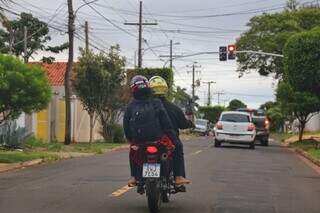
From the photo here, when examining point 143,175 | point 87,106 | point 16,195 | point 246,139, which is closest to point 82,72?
point 87,106

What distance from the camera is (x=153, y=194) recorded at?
10.0m

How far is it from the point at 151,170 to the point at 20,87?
11307 mm

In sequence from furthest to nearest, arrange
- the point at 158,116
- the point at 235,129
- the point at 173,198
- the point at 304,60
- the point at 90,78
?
the point at 90,78 < the point at 235,129 < the point at 304,60 < the point at 173,198 < the point at 158,116

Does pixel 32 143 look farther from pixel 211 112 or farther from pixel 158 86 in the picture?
pixel 211 112

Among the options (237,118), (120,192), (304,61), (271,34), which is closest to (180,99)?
(271,34)

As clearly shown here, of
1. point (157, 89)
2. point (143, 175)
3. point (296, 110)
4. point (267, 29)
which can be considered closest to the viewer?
point (143, 175)

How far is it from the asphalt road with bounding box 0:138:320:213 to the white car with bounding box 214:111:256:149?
13.8 meters

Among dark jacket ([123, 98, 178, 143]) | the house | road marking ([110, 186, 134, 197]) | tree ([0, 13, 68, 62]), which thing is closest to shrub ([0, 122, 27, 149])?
the house

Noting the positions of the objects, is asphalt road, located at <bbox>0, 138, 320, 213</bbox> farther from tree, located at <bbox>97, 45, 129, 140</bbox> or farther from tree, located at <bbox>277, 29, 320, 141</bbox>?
tree, located at <bbox>97, 45, 129, 140</bbox>

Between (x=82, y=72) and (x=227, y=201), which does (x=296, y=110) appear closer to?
(x=82, y=72)

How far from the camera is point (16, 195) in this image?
40.8 ft

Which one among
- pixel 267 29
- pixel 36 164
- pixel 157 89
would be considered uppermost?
pixel 267 29

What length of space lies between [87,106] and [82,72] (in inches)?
74.5

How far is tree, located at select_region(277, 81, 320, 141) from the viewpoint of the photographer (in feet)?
128
